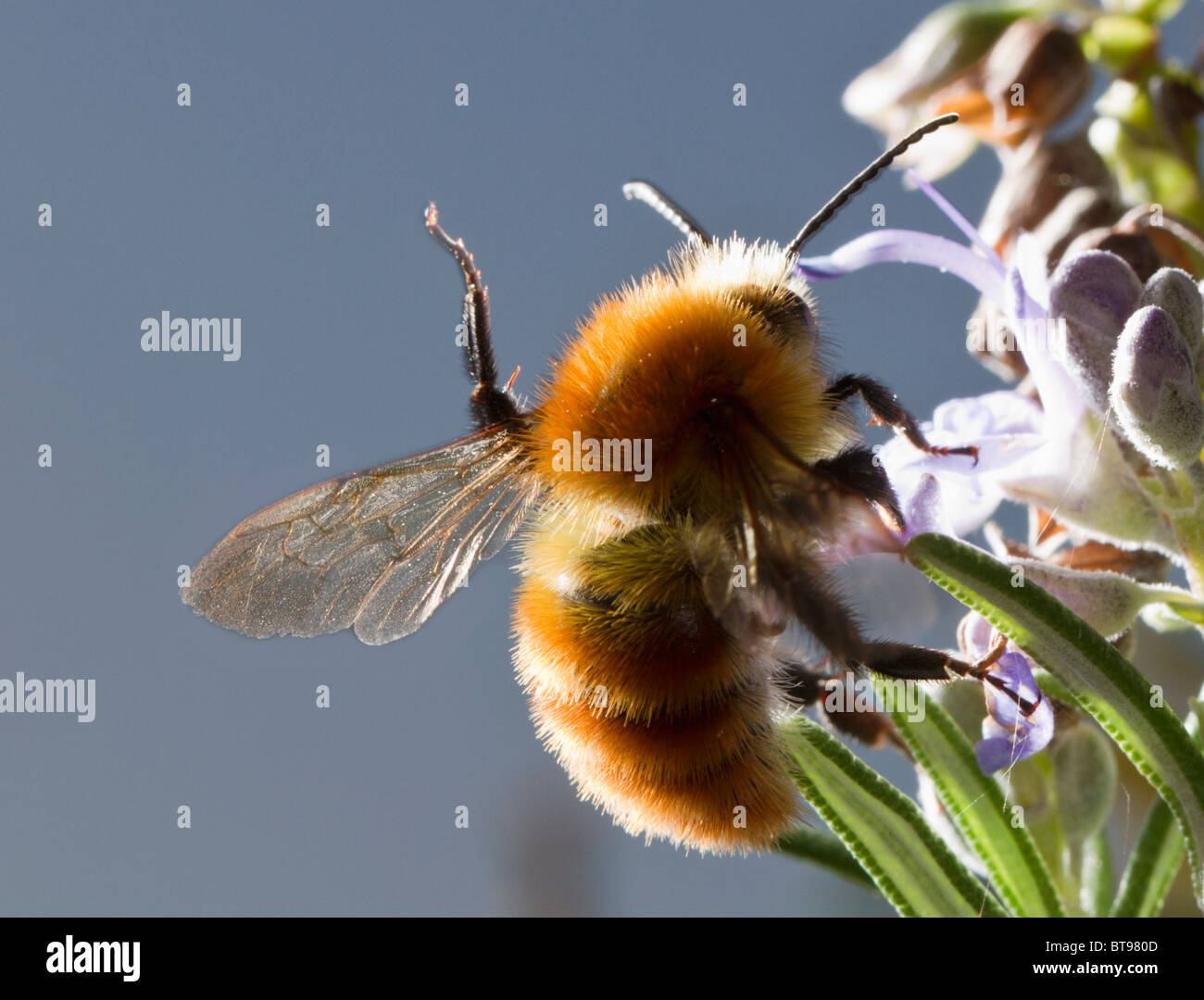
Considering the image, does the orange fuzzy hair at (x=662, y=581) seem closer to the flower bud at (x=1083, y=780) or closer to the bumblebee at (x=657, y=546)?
the bumblebee at (x=657, y=546)

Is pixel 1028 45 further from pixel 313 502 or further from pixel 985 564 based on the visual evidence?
pixel 313 502

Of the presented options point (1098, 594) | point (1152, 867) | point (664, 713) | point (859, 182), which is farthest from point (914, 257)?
point (1152, 867)

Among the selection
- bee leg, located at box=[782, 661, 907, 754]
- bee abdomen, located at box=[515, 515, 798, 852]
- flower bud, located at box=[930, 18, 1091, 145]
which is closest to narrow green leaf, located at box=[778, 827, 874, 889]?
bee leg, located at box=[782, 661, 907, 754]

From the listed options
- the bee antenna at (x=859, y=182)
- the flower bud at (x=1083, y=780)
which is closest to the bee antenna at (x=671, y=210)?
the bee antenna at (x=859, y=182)

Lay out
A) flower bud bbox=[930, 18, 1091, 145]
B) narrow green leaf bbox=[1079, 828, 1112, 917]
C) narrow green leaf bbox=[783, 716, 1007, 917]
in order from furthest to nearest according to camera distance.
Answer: flower bud bbox=[930, 18, 1091, 145], narrow green leaf bbox=[1079, 828, 1112, 917], narrow green leaf bbox=[783, 716, 1007, 917]

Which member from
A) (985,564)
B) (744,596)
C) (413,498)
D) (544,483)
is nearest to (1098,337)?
(985,564)

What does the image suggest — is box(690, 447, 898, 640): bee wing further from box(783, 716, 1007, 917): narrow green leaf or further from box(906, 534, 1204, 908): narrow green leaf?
box(783, 716, 1007, 917): narrow green leaf
